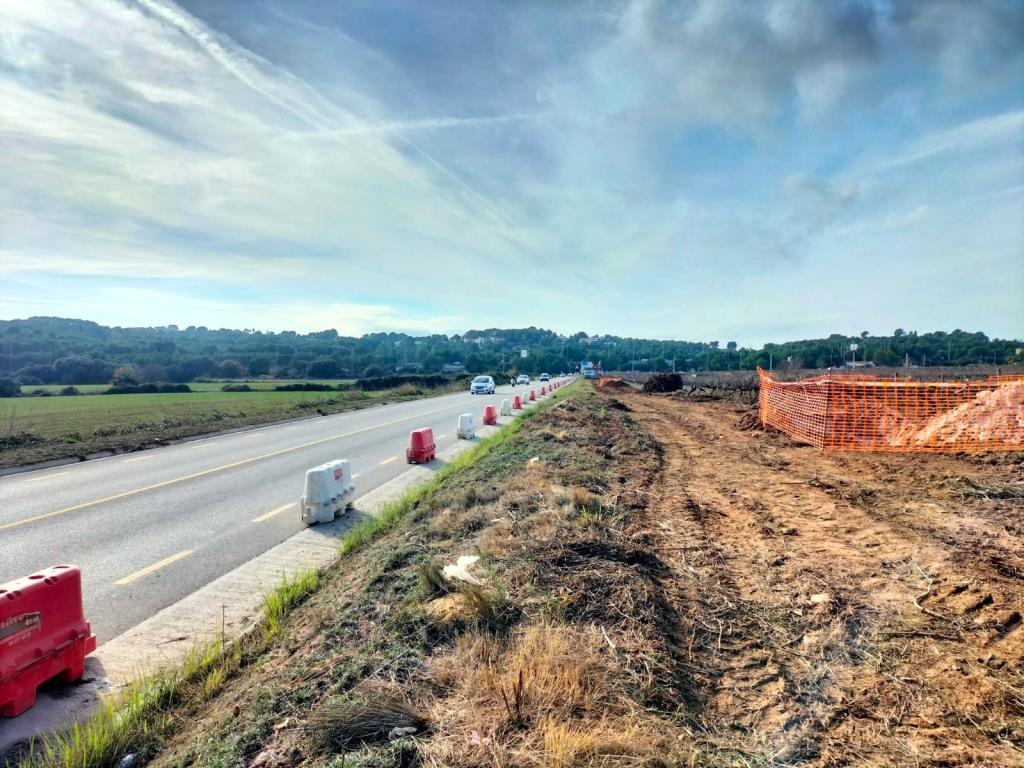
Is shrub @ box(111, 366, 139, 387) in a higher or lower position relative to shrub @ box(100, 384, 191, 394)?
higher

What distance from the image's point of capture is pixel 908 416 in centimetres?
1441

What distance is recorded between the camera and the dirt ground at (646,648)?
9.11 ft

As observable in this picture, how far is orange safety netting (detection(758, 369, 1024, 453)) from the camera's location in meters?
12.3

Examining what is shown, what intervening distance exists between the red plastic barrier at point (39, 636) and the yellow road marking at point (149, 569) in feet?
6.35

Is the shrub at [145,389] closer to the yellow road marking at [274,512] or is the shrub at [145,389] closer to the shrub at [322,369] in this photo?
the shrub at [322,369]

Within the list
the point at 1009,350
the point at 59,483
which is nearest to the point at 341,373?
the point at 59,483

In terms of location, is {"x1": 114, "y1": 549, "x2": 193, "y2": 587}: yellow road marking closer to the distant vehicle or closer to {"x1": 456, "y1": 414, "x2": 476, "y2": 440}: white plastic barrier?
{"x1": 456, "y1": 414, "x2": 476, "y2": 440}: white plastic barrier

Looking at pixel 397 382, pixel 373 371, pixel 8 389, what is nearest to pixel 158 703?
pixel 397 382

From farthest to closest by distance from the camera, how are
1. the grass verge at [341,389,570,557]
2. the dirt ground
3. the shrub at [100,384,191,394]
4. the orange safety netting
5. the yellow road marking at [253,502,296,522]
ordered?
the shrub at [100,384,191,394] < the orange safety netting < the yellow road marking at [253,502,296,522] < the grass verge at [341,389,570,557] < the dirt ground

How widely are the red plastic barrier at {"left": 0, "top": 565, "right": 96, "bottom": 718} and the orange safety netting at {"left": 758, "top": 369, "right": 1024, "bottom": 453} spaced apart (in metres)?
13.9

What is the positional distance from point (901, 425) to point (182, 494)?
16276mm

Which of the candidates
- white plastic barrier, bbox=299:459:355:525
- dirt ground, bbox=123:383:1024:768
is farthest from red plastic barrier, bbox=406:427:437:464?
dirt ground, bbox=123:383:1024:768

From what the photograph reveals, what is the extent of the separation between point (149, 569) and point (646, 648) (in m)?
5.76

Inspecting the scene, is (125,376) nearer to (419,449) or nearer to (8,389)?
(8,389)
